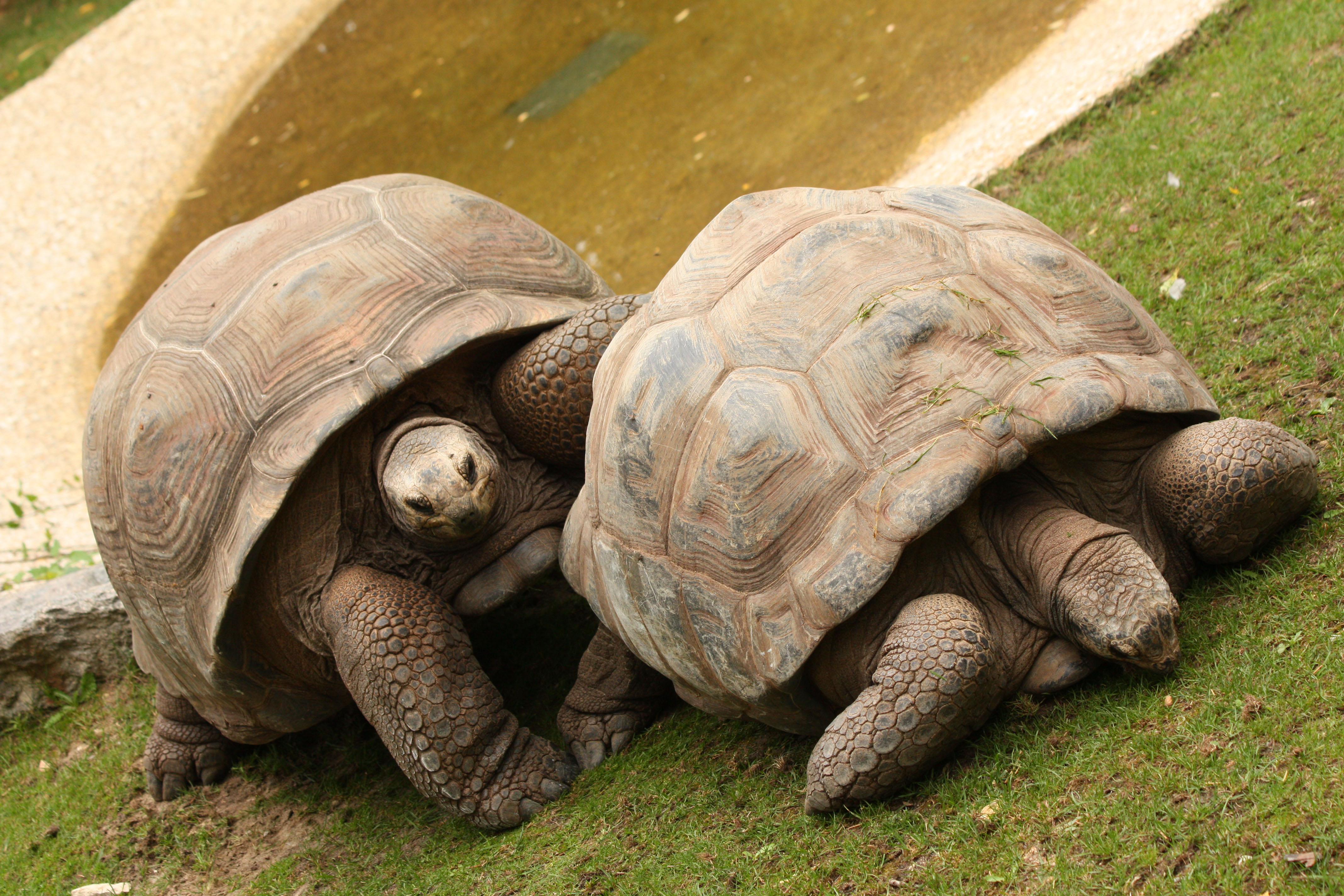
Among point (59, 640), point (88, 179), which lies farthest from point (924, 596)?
point (88, 179)

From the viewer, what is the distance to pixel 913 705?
2.28 m

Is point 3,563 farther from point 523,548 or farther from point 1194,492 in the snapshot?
point 1194,492

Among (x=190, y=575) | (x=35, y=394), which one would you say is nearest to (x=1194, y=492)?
(x=190, y=575)

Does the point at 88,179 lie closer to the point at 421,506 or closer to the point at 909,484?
the point at 421,506

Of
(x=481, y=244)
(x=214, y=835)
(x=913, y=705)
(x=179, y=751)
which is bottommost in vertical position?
(x=214, y=835)

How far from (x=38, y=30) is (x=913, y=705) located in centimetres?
1392

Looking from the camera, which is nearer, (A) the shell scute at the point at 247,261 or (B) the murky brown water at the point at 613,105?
(A) the shell scute at the point at 247,261

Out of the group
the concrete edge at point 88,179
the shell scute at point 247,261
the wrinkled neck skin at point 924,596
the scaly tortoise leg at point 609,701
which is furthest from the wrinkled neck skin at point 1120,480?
the concrete edge at point 88,179

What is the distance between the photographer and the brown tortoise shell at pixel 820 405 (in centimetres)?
233

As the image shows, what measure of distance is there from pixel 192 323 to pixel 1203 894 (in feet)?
10.5

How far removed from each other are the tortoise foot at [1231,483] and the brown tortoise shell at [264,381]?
1.92m

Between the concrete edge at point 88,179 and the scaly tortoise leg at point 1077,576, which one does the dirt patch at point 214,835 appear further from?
the scaly tortoise leg at point 1077,576

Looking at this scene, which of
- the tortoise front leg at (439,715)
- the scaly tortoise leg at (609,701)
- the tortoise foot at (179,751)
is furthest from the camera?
the tortoise foot at (179,751)

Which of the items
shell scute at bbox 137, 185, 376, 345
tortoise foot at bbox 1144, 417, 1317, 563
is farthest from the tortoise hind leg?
shell scute at bbox 137, 185, 376, 345
